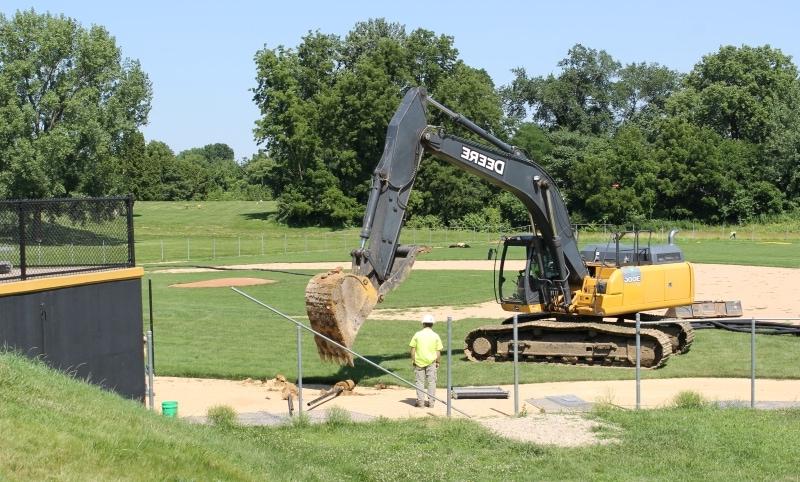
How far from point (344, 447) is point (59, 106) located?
2452 inches

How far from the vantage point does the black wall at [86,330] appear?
15.8 metres

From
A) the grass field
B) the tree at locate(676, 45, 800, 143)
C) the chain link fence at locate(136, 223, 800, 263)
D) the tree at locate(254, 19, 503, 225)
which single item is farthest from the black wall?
the tree at locate(676, 45, 800, 143)

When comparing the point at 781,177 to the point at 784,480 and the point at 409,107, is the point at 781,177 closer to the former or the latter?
the point at 409,107

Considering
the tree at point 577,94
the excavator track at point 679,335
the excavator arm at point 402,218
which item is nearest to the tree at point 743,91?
the tree at point 577,94

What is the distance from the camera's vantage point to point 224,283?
144ft

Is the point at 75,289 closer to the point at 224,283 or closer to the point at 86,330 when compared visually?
the point at 86,330

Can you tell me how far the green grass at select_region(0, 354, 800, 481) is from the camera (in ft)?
33.3

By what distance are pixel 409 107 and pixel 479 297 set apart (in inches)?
661

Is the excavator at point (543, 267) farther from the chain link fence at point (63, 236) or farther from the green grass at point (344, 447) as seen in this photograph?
the green grass at point (344, 447)

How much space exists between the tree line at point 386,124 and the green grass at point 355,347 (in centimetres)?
3877

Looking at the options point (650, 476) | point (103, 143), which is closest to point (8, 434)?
point (650, 476)

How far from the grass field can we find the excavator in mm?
27329

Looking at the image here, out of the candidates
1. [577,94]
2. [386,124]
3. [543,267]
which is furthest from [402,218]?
[577,94]

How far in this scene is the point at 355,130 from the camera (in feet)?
314
